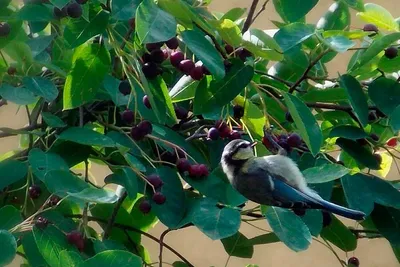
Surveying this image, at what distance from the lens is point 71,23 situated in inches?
50.3

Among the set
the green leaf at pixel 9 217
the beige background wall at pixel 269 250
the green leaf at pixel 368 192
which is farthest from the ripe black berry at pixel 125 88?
the beige background wall at pixel 269 250

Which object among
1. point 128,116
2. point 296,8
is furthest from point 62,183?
point 296,8

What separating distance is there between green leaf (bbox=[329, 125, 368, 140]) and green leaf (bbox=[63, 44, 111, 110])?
14.7 inches

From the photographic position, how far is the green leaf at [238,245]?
5.54 ft

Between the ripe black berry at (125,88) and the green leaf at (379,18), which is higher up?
the ripe black berry at (125,88)

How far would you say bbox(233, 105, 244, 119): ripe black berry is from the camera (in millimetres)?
1390

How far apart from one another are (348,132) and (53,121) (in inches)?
17.8

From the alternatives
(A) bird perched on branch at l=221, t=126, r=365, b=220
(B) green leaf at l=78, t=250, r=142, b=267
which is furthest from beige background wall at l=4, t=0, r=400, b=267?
(B) green leaf at l=78, t=250, r=142, b=267

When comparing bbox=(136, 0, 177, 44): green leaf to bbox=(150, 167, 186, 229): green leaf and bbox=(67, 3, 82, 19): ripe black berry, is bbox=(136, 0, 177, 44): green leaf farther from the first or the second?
bbox=(150, 167, 186, 229): green leaf

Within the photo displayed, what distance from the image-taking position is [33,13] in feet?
4.45

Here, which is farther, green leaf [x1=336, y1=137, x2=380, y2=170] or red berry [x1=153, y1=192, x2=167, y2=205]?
green leaf [x1=336, y1=137, x2=380, y2=170]

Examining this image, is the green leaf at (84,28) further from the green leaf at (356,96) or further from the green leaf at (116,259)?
the green leaf at (356,96)

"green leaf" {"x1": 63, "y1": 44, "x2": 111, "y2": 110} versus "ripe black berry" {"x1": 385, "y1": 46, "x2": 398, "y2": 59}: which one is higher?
"green leaf" {"x1": 63, "y1": 44, "x2": 111, "y2": 110}

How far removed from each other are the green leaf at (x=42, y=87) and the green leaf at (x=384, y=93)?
1.59 ft
